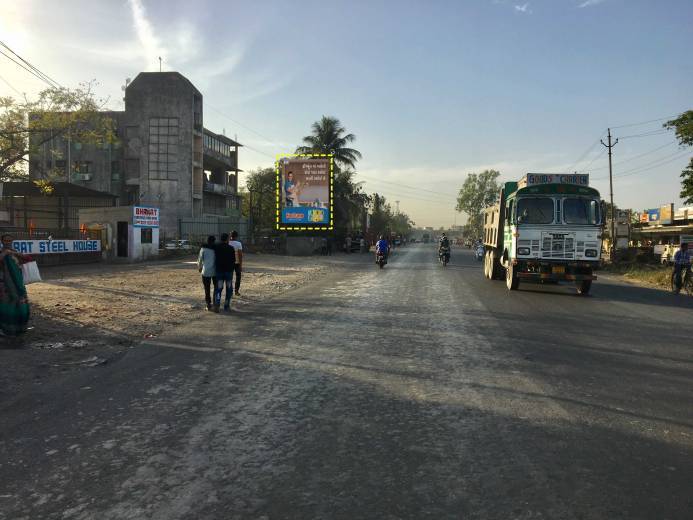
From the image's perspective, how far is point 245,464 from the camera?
11.2 ft

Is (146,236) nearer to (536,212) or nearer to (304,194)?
(304,194)

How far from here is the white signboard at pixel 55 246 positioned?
67.9ft

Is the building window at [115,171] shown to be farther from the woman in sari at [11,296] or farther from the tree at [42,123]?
the woman in sari at [11,296]

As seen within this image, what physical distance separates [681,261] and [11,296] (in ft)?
56.6

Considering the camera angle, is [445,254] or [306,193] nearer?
[445,254]

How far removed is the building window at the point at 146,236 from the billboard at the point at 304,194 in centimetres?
951

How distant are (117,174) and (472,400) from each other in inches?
1971

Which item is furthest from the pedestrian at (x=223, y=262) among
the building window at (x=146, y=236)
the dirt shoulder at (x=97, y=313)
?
the building window at (x=146, y=236)

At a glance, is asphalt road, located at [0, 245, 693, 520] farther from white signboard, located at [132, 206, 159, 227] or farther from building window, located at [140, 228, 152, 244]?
building window, located at [140, 228, 152, 244]

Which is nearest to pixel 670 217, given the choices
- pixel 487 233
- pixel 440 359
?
pixel 487 233

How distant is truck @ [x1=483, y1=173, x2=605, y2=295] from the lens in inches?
551

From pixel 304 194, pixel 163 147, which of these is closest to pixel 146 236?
pixel 304 194

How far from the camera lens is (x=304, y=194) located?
35.3m

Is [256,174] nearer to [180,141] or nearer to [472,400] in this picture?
[180,141]
